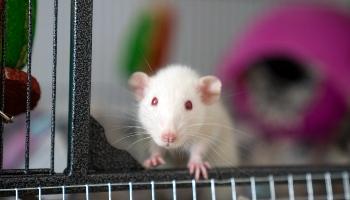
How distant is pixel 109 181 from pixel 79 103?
134 mm

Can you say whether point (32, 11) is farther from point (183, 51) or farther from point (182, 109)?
point (183, 51)

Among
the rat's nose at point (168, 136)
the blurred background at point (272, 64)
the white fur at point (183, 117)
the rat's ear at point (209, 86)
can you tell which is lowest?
the rat's nose at point (168, 136)

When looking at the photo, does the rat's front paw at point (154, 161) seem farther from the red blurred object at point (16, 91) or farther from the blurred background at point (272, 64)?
the blurred background at point (272, 64)

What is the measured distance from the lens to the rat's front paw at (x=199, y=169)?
0.88 m

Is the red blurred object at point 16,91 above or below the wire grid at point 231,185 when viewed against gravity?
above

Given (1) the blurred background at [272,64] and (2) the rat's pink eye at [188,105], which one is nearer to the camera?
(2) the rat's pink eye at [188,105]

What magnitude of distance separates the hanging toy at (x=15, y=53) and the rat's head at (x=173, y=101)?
20cm

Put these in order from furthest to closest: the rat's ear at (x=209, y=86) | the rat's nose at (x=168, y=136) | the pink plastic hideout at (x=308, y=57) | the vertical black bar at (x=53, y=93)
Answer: the pink plastic hideout at (x=308, y=57) → the rat's ear at (x=209, y=86) → the rat's nose at (x=168, y=136) → the vertical black bar at (x=53, y=93)

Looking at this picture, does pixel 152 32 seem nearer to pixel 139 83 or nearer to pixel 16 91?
pixel 139 83

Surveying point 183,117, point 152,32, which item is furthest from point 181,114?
point 152,32

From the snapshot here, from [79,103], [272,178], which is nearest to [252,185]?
[272,178]

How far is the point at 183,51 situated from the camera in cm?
226

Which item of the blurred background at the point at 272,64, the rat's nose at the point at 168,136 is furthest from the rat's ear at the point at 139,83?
the blurred background at the point at 272,64

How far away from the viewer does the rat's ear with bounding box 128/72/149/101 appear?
92cm
